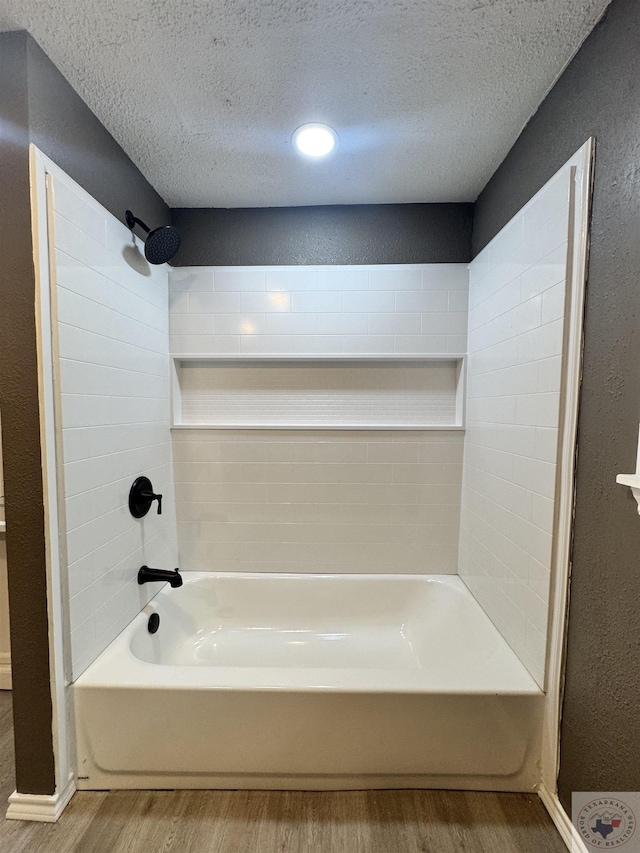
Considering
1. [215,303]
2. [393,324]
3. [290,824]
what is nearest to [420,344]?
[393,324]

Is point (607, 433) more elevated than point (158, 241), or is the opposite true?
point (158, 241)

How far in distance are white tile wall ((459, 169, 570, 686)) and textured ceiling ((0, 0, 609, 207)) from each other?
367 mm

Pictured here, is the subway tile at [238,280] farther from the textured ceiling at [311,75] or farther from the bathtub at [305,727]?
the bathtub at [305,727]

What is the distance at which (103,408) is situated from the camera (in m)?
1.37

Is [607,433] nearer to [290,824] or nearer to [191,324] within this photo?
[290,824]

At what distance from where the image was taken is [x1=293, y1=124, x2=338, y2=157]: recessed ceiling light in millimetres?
1351

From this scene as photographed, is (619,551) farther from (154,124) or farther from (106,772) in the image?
A: (154,124)

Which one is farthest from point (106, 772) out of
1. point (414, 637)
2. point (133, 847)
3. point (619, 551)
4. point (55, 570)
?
point (619, 551)

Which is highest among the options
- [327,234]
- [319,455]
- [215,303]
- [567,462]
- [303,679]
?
[327,234]

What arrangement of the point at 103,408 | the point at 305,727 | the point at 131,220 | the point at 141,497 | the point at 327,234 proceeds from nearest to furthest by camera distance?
the point at 305,727, the point at 103,408, the point at 131,220, the point at 141,497, the point at 327,234

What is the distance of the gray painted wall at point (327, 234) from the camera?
1.88 m

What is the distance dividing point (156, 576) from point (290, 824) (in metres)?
1.02

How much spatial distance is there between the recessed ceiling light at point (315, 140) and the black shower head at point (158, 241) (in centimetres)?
64

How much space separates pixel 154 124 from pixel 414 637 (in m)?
2.58
